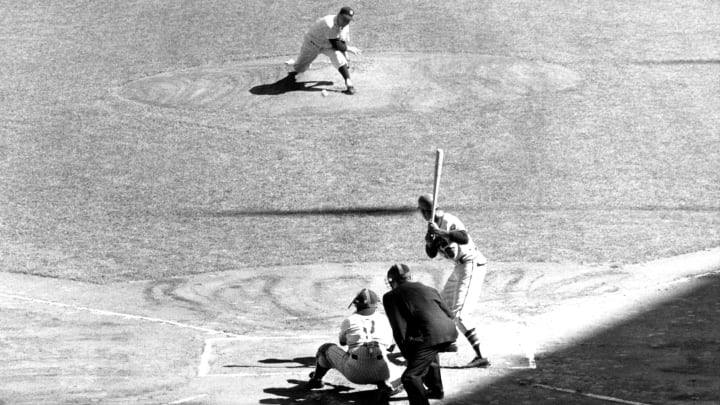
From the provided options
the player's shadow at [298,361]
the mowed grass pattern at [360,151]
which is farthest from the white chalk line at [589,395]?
the mowed grass pattern at [360,151]

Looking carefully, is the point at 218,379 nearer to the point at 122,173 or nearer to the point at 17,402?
the point at 17,402

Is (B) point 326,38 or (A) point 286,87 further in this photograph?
(A) point 286,87

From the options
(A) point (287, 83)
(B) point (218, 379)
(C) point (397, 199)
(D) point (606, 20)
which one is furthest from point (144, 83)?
(B) point (218, 379)

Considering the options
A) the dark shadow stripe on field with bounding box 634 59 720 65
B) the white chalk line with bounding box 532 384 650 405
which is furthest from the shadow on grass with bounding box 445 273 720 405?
the dark shadow stripe on field with bounding box 634 59 720 65

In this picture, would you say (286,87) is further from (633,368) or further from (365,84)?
(633,368)

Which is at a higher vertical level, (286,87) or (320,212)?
(286,87)

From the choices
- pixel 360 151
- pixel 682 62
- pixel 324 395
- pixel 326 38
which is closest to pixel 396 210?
pixel 360 151
